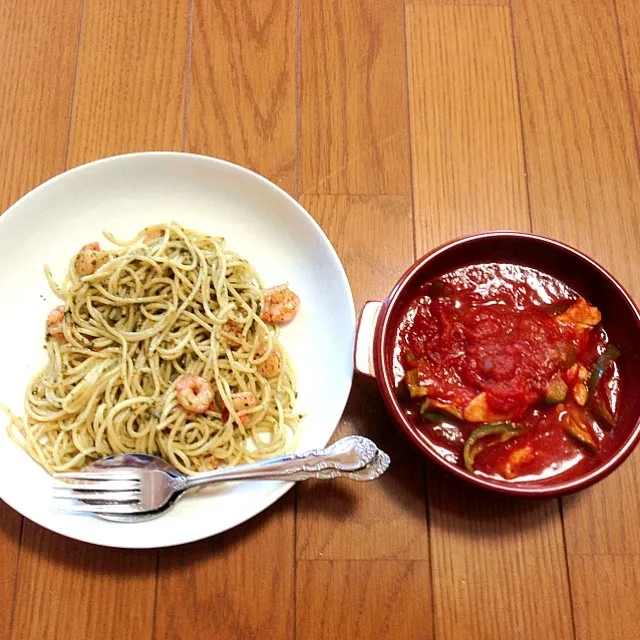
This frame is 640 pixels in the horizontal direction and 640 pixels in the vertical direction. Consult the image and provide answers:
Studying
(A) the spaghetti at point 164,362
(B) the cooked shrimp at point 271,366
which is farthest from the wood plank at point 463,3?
(B) the cooked shrimp at point 271,366

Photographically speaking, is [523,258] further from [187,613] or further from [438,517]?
[187,613]

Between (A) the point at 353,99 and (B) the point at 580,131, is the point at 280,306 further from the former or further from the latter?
(B) the point at 580,131

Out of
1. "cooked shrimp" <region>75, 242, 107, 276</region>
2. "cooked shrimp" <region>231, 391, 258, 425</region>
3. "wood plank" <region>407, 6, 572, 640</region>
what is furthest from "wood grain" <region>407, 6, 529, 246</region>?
"cooked shrimp" <region>75, 242, 107, 276</region>

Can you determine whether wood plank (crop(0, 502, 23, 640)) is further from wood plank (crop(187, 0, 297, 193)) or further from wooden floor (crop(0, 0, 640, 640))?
wood plank (crop(187, 0, 297, 193))

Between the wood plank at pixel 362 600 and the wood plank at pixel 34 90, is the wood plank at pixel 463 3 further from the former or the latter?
the wood plank at pixel 362 600

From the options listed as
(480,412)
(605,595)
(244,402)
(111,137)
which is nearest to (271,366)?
(244,402)
